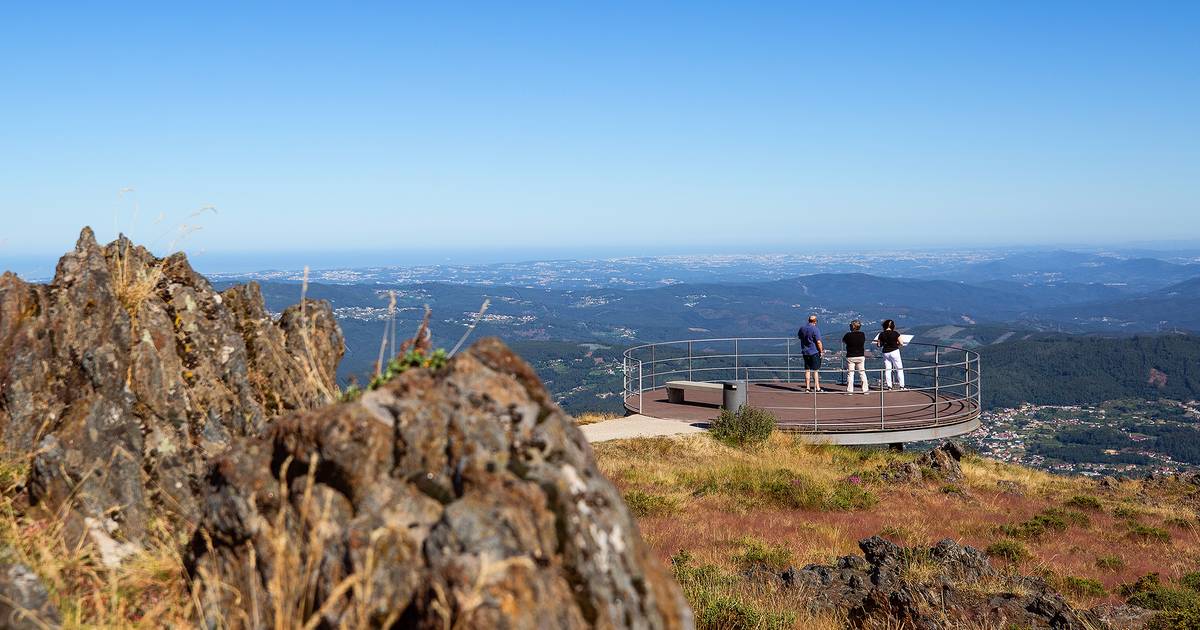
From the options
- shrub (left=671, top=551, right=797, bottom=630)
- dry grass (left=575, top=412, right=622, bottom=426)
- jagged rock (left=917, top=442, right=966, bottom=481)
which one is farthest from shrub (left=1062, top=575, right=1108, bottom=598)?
dry grass (left=575, top=412, right=622, bottom=426)

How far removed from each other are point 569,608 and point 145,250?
6.00 m

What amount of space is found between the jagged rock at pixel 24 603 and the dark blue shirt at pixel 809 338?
19.4 meters

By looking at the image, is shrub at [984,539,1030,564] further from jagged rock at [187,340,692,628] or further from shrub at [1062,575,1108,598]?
jagged rock at [187,340,692,628]

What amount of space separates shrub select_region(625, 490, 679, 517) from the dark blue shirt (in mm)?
8714

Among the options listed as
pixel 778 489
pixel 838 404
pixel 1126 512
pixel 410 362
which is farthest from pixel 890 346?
pixel 410 362

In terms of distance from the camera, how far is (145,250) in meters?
7.38

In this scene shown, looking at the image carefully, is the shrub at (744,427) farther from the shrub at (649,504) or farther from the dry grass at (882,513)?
the shrub at (649,504)

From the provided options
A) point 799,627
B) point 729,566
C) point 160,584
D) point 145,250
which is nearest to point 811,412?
point 729,566

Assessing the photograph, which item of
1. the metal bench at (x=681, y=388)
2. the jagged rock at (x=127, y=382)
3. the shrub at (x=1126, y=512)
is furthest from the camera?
the metal bench at (x=681, y=388)

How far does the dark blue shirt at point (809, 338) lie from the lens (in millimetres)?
21547

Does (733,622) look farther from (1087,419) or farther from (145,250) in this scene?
(1087,419)

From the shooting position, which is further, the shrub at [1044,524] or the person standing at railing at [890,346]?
the person standing at railing at [890,346]

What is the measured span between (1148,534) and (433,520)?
586 inches

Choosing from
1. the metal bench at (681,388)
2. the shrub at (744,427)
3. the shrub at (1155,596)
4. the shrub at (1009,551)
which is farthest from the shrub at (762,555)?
the metal bench at (681,388)
